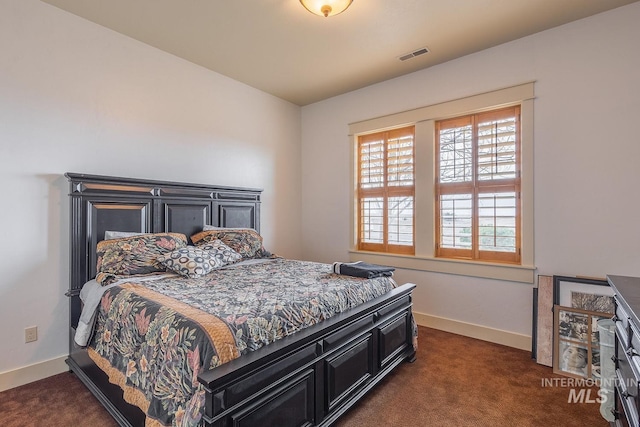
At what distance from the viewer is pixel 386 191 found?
3.96 metres

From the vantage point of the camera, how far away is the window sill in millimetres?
2934

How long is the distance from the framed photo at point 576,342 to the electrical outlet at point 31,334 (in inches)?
162

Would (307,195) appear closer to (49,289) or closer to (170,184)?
(170,184)

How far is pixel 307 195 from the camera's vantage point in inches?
186

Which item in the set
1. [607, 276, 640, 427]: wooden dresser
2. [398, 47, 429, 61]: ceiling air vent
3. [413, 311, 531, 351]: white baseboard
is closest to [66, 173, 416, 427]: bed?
[413, 311, 531, 351]: white baseboard

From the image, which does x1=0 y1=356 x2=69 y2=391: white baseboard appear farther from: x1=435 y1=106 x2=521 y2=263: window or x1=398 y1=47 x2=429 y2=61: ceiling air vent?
x1=398 y1=47 x2=429 y2=61: ceiling air vent

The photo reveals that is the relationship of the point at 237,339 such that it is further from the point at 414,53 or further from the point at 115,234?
the point at 414,53

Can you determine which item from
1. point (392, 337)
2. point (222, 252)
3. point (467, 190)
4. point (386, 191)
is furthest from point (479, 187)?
point (222, 252)

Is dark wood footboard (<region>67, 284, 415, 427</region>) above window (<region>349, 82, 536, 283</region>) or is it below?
below

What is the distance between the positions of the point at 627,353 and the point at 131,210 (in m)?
3.45

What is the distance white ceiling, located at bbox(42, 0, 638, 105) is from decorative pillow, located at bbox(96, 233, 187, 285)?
1.89m

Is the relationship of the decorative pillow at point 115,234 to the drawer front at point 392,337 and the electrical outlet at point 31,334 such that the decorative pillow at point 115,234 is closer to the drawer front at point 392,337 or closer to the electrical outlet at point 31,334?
the electrical outlet at point 31,334

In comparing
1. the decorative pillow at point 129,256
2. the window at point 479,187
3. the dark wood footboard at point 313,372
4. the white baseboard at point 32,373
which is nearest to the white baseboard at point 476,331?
the window at point 479,187

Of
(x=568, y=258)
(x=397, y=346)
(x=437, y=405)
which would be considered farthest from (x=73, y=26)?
(x=568, y=258)
